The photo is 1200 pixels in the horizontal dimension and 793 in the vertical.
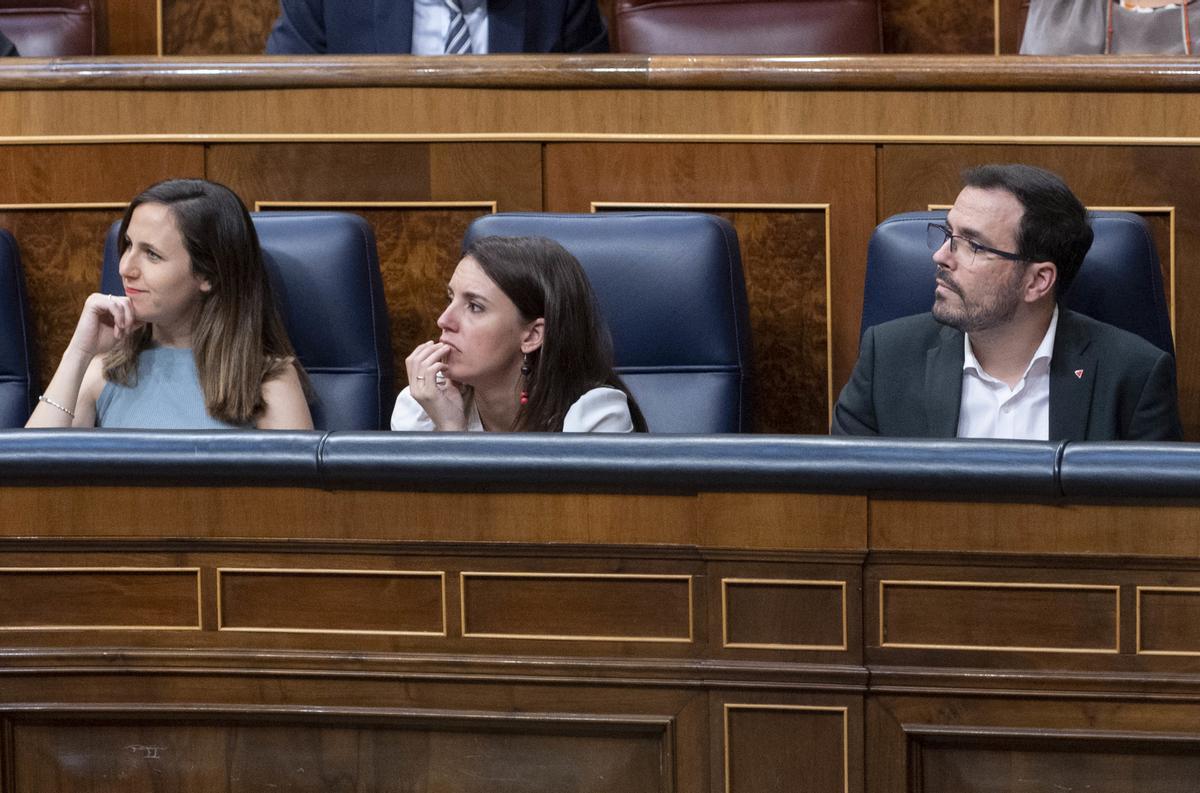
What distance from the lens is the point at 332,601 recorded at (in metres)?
0.82

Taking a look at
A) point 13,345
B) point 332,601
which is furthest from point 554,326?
point 13,345

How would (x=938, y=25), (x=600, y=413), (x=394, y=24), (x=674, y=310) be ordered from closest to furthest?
(x=600, y=413) → (x=674, y=310) → (x=394, y=24) → (x=938, y=25)

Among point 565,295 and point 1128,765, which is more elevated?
point 565,295

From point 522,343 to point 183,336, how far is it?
32 centimetres

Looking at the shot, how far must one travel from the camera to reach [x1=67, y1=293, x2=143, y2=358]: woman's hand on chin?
1.29 m

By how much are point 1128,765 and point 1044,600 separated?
9 centimetres

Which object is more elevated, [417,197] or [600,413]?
[417,197]

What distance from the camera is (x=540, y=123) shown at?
141 cm

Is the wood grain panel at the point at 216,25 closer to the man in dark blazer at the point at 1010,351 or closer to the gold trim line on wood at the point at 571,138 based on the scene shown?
the gold trim line on wood at the point at 571,138

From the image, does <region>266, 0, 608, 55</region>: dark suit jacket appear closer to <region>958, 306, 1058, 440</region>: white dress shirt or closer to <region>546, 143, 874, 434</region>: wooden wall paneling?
<region>546, 143, 874, 434</region>: wooden wall paneling

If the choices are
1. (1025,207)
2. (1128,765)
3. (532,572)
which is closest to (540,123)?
(1025,207)

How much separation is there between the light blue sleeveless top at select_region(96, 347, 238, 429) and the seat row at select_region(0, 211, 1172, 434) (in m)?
0.09

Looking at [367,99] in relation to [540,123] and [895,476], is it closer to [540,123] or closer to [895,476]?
[540,123]

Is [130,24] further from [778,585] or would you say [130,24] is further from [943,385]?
[778,585]
